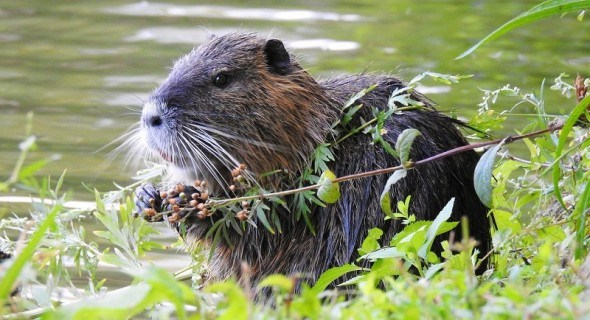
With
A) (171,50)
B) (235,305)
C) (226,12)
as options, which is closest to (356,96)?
(235,305)

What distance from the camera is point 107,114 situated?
715cm

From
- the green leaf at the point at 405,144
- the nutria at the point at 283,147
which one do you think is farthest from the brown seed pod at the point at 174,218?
the green leaf at the point at 405,144

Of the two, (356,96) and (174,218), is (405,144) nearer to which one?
(356,96)

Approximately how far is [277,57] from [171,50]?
511 centimetres

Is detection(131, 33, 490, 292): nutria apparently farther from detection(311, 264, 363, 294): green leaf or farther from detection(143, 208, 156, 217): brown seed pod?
detection(311, 264, 363, 294): green leaf

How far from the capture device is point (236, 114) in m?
3.65

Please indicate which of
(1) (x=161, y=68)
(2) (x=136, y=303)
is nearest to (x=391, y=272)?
(2) (x=136, y=303)

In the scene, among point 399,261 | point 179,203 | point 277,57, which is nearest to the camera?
point 399,261

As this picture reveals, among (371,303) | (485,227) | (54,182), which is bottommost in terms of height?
(54,182)

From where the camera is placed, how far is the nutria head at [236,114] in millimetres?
3580

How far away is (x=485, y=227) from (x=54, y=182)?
2.72m

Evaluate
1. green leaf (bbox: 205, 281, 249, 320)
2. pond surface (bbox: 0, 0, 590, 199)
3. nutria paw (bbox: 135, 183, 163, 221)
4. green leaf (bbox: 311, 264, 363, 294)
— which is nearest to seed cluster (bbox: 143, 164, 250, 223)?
nutria paw (bbox: 135, 183, 163, 221)

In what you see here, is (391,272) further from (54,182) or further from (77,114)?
(77,114)

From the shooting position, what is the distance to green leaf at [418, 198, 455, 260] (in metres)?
2.89
